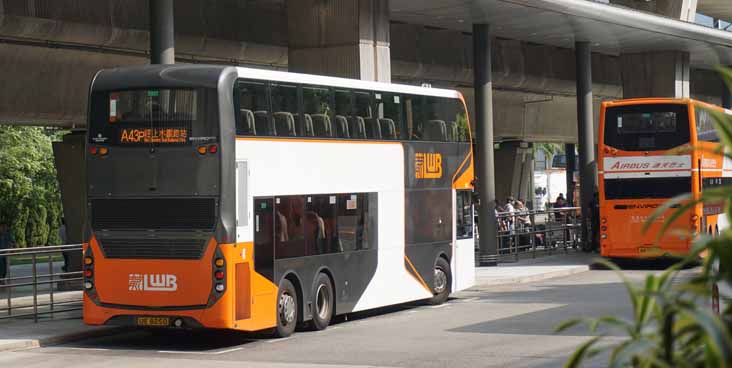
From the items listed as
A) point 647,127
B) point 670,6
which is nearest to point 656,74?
point 670,6

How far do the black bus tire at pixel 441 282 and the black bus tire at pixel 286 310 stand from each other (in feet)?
17.2

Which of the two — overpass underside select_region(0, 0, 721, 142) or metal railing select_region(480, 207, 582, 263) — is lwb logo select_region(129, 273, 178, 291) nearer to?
overpass underside select_region(0, 0, 721, 142)

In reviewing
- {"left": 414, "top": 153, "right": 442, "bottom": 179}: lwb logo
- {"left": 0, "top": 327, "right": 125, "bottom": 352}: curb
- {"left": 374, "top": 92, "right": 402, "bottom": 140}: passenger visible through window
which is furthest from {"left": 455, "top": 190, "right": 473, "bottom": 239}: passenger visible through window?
{"left": 0, "top": 327, "right": 125, "bottom": 352}: curb

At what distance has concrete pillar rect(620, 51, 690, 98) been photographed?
4169 cm

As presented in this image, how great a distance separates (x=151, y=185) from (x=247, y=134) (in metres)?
1.47

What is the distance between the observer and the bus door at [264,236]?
1752 centimetres

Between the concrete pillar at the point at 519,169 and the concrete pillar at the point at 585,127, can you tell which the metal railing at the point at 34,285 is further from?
the concrete pillar at the point at 519,169

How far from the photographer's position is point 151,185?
56.6 feet

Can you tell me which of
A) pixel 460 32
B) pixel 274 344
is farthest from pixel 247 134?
pixel 460 32

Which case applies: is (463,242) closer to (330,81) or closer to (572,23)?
(330,81)

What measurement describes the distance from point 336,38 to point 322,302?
9087 millimetres

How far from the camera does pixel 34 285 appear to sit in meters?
20.6

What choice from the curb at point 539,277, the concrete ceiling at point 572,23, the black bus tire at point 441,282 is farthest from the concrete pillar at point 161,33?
the curb at point 539,277

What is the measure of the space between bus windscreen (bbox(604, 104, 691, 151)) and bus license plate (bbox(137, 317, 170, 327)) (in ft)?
53.5
